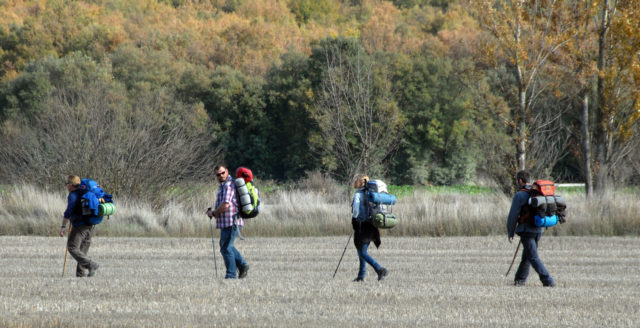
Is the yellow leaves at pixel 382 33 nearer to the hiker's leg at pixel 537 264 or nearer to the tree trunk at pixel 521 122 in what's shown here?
the tree trunk at pixel 521 122

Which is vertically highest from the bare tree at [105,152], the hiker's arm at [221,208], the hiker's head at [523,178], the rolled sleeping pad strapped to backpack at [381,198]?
the hiker's head at [523,178]

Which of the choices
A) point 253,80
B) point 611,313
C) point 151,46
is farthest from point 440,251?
point 151,46

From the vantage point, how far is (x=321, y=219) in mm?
26828

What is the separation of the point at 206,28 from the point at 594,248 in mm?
72485

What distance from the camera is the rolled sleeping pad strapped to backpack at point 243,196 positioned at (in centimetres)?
1401

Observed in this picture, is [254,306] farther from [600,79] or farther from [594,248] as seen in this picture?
[600,79]

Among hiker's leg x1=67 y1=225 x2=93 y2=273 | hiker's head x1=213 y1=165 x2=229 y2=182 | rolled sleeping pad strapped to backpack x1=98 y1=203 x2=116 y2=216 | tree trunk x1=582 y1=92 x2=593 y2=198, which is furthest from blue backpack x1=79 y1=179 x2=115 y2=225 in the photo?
tree trunk x1=582 y1=92 x2=593 y2=198

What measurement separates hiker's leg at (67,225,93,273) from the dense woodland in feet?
49.7

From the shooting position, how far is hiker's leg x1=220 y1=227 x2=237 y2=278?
47.2ft

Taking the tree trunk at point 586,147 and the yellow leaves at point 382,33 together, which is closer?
the tree trunk at point 586,147

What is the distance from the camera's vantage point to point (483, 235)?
25172mm

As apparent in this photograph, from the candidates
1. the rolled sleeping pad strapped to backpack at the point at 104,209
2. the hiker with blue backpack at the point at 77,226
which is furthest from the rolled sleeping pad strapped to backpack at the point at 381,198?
the hiker with blue backpack at the point at 77,226

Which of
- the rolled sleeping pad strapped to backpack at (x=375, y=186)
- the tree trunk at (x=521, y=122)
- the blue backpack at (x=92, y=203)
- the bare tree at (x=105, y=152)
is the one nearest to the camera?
the rolled sleeping pad strapped to backpack at (x=375, y=186)

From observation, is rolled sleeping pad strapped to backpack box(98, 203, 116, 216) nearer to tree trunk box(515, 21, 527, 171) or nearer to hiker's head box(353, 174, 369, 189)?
hiker's head box(353, 174, 369, 189)
